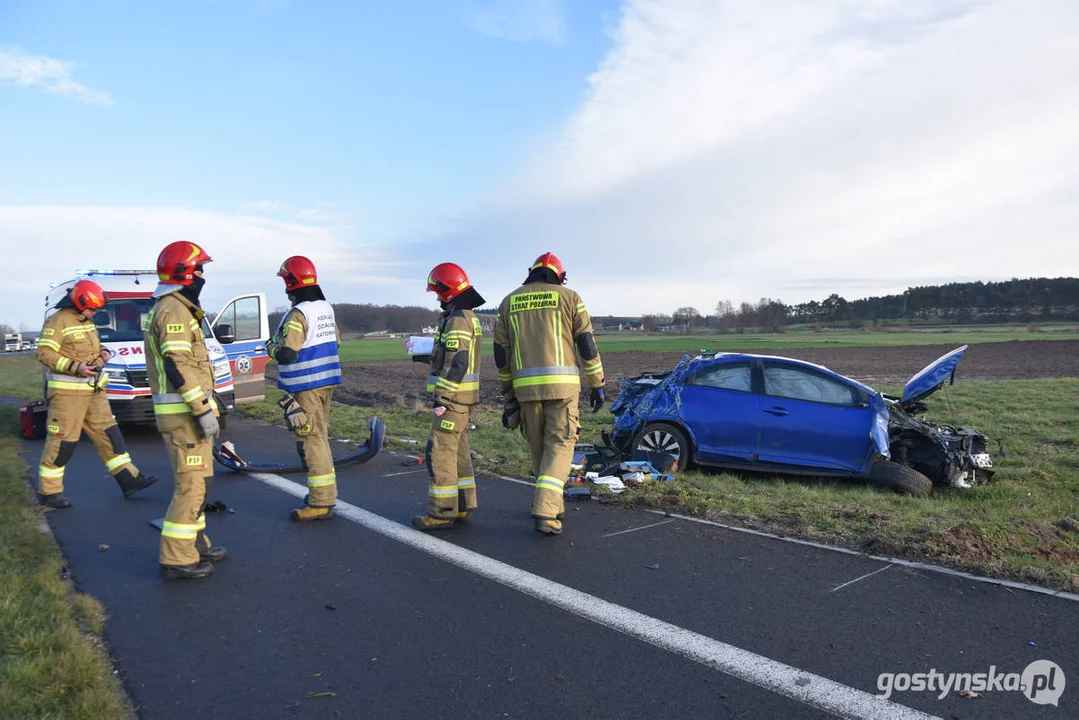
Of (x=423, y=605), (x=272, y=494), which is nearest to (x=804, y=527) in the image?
(x=423, y=605)

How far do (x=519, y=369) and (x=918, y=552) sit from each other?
3.14 m

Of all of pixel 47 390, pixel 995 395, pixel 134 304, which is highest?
pixel 134 304

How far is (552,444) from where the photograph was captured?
538 centimetres

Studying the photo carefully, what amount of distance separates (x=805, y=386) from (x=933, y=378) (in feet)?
4.62

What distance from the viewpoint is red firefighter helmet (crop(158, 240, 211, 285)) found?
4723 millimetres

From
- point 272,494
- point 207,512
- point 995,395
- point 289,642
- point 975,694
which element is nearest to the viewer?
point 975,694

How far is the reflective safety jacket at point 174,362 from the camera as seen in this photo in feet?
15.1

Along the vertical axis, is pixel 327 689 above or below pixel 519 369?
below

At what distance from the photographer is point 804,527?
17.7ft

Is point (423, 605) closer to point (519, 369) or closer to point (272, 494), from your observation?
point (519, 369)

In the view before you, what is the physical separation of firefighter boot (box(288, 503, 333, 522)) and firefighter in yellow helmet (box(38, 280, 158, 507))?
2.14m

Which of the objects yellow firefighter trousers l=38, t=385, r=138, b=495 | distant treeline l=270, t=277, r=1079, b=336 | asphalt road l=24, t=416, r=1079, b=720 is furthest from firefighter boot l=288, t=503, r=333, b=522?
distant treeline l=270, t=277, r=1079, b=336

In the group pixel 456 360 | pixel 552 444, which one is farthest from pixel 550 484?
pixel 456 360

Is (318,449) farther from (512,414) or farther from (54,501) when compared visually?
(54,501)
